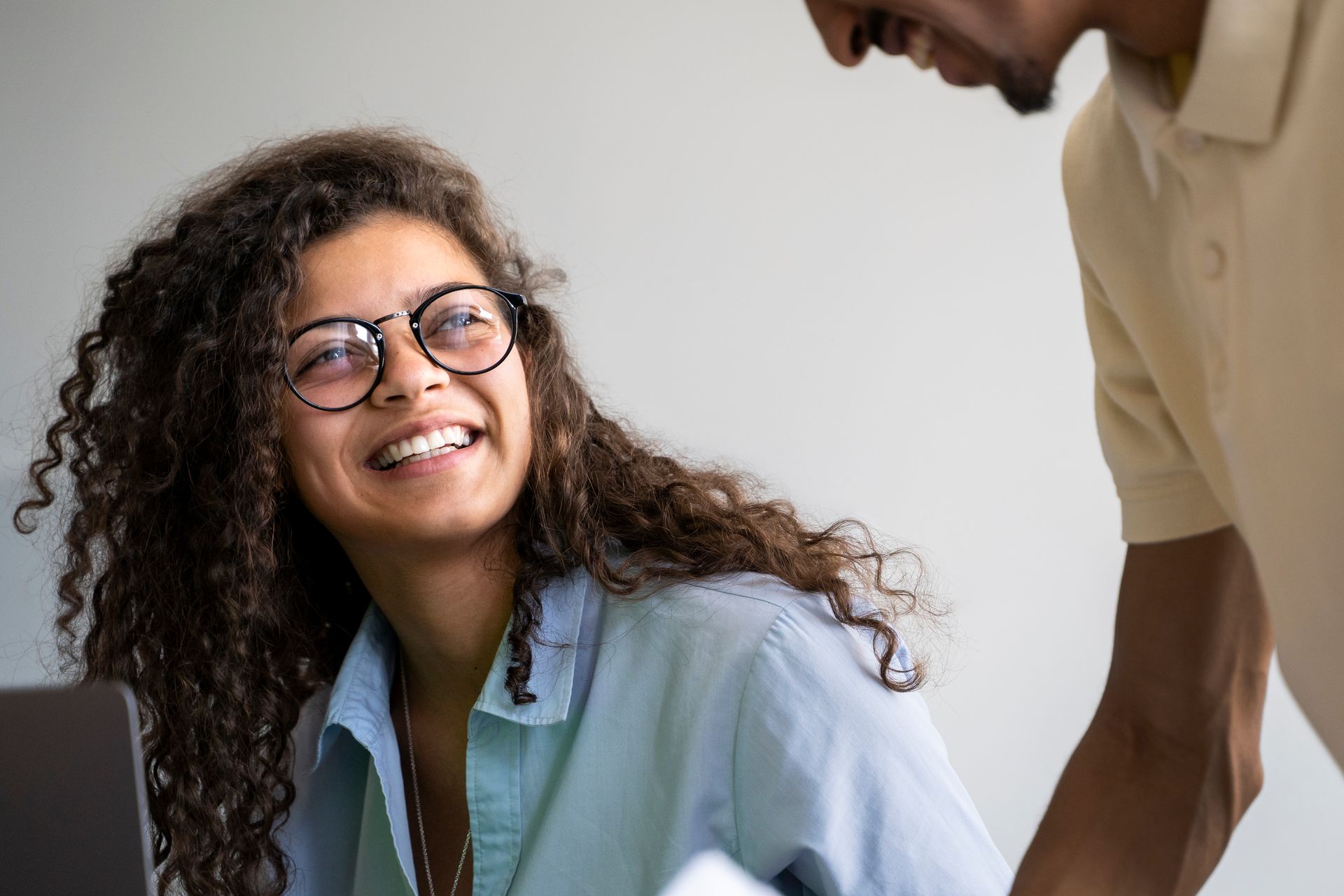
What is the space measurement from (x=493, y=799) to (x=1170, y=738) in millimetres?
768

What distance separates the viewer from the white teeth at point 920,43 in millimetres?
475

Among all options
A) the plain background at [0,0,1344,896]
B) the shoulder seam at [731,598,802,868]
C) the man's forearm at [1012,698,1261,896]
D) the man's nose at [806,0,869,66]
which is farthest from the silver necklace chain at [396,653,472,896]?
the man's nose at [806,0,869,66]

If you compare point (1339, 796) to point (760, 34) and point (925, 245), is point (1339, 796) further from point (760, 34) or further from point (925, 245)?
point (760, 34)

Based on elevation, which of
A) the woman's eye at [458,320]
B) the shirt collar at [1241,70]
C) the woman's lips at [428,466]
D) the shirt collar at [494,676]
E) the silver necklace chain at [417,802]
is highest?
the shirt collar at [1241,70]

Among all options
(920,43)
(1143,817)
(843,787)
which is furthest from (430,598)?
(920,43)

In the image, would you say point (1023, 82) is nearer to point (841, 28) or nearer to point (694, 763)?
point (841, 28)

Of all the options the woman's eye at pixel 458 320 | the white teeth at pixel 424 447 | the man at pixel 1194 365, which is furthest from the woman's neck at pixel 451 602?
the man at pixel 1194 365

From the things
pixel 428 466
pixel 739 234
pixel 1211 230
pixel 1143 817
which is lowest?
pixel 1143 817

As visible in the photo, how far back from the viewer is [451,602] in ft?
4.37

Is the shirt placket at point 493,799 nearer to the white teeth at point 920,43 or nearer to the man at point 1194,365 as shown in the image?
the man at point 1194,365

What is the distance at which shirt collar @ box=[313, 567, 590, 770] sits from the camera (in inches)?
49.3

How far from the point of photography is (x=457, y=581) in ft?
4.35

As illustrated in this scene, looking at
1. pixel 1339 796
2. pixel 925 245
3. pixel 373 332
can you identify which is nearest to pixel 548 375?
pixel 373 332

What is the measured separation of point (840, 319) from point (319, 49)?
930 millimetres
